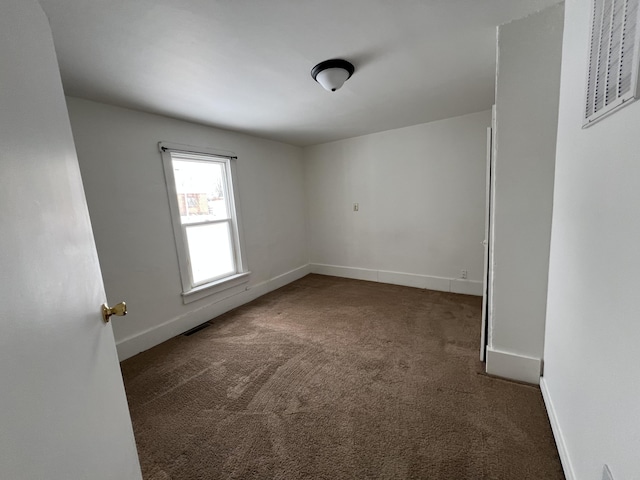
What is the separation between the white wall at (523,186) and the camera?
1502 millimetres

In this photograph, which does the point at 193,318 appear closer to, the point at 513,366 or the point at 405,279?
the point at 405,279

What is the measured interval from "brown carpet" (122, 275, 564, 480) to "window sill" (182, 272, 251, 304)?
407mm

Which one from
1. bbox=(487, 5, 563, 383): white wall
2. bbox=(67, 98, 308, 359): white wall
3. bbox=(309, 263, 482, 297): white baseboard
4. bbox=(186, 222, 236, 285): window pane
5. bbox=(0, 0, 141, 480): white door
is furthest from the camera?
bbox=(309, 263, 482, 297): white baseboard

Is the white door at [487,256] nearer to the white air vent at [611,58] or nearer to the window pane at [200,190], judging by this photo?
the white air vent at [611,58]

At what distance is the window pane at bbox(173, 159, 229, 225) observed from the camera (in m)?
2.88

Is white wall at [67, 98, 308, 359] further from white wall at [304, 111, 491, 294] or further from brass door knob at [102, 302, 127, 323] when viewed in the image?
brass door knob at [102, 302, 127, 323]

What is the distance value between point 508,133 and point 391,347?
1871mm

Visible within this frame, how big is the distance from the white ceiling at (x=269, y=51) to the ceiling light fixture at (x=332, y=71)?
1.7 inches

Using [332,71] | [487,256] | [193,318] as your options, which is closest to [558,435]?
[487,256]

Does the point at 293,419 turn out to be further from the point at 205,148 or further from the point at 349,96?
the point at 205,148

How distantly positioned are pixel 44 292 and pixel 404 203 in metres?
3.71

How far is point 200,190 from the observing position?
308cm

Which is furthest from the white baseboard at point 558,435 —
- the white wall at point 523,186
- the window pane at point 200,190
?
A: the window pane at point 200,190

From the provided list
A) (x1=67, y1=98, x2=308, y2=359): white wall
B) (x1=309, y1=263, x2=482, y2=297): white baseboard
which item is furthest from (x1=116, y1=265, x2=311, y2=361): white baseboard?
(x1=309, y1=263, x2=482, y2=297): white baseboard
